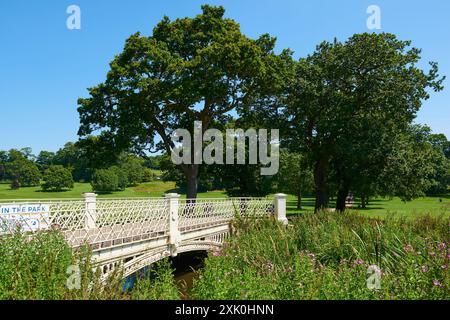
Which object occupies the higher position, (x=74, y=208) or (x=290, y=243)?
(x=74, y=208)

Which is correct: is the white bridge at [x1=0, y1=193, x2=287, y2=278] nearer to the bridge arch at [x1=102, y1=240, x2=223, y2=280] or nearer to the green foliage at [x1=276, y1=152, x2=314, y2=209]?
the bridge arch at [x1=102, y1=240, x2=223, y2=280]

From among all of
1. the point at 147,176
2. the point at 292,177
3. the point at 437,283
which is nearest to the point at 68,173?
the point at 147,176

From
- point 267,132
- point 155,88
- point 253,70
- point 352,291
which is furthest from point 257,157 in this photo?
point 352,291

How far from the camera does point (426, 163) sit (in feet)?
90.0

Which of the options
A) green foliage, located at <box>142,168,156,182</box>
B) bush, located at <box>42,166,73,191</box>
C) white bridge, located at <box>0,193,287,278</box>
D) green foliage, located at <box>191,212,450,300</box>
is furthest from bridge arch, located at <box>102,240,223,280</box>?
green foliage, located at <box>142,168,156,182</box>

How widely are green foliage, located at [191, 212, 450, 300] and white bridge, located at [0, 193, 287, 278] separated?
2713mm

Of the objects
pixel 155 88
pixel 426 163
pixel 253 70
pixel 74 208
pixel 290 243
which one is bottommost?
pixel 290 243

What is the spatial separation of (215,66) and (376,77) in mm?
11587

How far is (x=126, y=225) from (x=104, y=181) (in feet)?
178

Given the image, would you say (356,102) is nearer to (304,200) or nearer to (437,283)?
(437,283)

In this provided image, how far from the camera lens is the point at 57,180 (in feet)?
216

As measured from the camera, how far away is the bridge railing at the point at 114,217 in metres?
9.34

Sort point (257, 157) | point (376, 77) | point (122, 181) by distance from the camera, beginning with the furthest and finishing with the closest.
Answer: point (122, 181), point (257, 157), point (376, 77)
